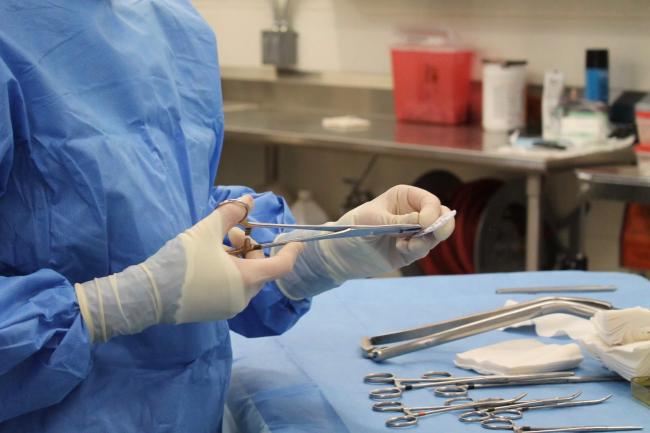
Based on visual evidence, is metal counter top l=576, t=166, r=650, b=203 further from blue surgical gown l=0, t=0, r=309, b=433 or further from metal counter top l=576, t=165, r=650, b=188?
blue surgical gown l=0, t=0, r=309, b=433

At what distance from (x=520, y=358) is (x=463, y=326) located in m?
0.10

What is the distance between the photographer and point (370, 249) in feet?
4.08

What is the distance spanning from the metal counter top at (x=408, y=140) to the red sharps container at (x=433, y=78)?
53 mm

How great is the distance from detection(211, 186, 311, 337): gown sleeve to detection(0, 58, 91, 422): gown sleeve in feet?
1.14

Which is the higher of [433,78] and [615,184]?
[433,78]

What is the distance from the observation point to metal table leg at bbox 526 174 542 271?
2611 millimetres

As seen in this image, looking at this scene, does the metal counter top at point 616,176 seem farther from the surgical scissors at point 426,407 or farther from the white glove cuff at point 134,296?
the white glove cuff at point 134,296

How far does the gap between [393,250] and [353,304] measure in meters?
0.41

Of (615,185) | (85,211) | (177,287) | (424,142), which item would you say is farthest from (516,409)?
(424,142)

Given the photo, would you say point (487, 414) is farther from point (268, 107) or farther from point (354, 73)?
point (268, 107)

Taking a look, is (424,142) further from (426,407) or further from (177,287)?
(177,287)

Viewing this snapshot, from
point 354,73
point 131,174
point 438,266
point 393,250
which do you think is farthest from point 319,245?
point 354,73

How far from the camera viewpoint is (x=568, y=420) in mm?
1194

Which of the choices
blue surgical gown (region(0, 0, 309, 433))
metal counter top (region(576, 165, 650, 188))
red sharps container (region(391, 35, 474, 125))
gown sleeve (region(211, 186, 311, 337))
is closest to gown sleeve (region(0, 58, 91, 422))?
blue surgical gown (region(0, 0, 309, 433))
